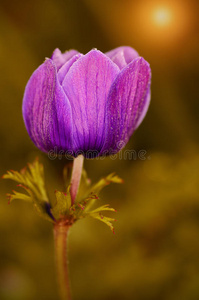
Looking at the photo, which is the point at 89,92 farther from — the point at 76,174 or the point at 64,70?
the point at 76,174

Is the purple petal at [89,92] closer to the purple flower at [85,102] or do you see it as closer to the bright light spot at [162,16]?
the purple flower at [85,102]

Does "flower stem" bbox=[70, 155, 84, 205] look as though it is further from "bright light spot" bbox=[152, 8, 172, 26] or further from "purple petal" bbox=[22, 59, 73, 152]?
"bright light spot" bbox=[152, 8, 172, 26]

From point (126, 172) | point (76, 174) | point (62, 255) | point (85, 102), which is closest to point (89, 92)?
point (85, 102)

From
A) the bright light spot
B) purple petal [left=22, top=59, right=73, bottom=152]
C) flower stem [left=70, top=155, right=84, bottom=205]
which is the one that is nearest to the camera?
purple petal [left=22, top=59, right=73, bottom=152]

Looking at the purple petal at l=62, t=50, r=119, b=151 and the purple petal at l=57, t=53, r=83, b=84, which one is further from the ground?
the purple petal at l=57, t=53, r=83, b=84

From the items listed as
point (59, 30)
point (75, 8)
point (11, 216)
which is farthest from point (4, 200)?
point (75, 8)

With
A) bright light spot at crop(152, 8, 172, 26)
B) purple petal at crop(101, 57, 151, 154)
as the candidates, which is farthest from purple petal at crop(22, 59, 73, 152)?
bright light spot at crop(152, 8, 172, 26)
